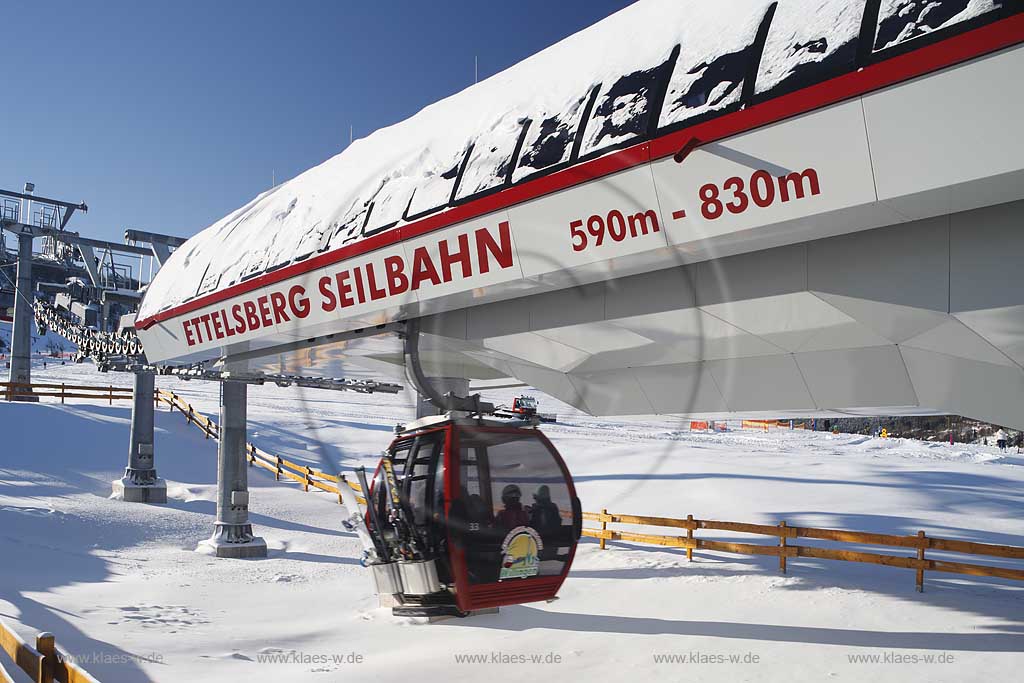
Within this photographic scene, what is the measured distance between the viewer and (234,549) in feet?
58.2

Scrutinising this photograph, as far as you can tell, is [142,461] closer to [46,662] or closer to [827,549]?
[46,662]

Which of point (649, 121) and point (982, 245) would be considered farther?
point (649, 121)

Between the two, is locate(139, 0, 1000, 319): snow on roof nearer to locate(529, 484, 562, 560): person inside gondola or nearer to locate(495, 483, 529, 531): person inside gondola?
locate(495, 483, 529, 531): person inside gondola

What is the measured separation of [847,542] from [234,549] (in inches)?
538

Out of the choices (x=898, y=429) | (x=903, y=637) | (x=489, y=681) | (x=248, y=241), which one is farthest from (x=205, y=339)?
(x=898, y=429)

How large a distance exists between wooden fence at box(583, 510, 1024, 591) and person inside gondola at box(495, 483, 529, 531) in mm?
7459

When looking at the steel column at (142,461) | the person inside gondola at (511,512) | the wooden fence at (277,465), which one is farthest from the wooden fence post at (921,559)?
the steel column at (142,461)

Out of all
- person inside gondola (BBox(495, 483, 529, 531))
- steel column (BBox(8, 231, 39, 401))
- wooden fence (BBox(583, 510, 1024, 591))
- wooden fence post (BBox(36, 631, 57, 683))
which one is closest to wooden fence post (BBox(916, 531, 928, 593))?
wooden fence (BBox(583, 510, 1024, 591))

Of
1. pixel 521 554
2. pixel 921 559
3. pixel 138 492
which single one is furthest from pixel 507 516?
pixel 138 492

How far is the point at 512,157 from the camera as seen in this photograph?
649 cm

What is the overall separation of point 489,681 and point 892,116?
7248 mm

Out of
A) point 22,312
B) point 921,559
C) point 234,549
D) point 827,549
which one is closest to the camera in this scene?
point 921,559

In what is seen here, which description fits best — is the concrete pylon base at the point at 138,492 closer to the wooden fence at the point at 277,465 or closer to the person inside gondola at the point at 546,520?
the wooden fence at the point at 277,465

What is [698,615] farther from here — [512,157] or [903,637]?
[512,157]
